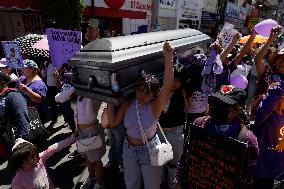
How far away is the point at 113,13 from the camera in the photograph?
15164mm

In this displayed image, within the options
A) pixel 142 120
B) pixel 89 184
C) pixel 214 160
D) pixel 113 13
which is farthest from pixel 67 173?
pixel 113 13

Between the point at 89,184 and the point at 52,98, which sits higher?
the point at 52,98

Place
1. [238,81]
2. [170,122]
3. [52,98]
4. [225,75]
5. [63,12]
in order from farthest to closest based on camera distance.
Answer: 1. [63,12]
2. [52,98]
3. [238,81]
4. [225,75]
5. [170,122]

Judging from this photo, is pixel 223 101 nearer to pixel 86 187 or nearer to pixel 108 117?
pixel 108 117

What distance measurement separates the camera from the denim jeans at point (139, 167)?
9.29ft

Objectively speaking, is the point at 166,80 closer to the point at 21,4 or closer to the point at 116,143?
the point at 116,143

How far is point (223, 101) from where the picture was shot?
6.75 ft

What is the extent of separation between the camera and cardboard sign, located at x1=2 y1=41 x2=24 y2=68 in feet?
→ 17.0

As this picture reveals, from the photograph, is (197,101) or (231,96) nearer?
(231,96)

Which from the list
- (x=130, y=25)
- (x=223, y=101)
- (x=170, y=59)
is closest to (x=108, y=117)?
(x=170, y=59)

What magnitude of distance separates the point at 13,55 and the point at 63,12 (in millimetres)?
5622

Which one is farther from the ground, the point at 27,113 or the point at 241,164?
the point at 241,164

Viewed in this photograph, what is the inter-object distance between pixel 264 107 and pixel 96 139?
182cm

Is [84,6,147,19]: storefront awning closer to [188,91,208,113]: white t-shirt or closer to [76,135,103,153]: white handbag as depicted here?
[188,91,208,113]: white t-shirt
